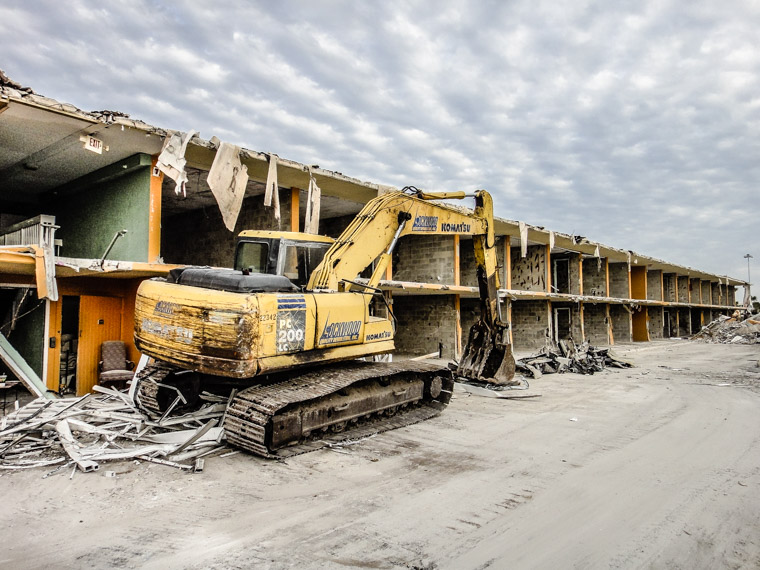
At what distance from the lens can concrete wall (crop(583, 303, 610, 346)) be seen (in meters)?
27.7

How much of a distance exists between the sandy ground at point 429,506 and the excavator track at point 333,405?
1.05 ft

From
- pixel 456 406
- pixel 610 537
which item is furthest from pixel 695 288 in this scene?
pixel 610 537

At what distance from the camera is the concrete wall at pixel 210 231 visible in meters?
14.4

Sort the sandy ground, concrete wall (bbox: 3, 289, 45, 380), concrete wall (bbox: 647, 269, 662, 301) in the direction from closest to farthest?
the sandy ground
concrete wall (bbox: 3, 289, 45, 380)
concrete wall (bbox: 647, 269, 662, 301)

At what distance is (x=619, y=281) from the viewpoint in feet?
100

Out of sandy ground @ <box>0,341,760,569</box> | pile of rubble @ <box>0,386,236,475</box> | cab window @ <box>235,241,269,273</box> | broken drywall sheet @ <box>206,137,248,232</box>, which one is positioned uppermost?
broken drywall sheet @ <box>206,137,248,232</box>

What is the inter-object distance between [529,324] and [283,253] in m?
18.9

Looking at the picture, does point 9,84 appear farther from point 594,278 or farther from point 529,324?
point 594,278

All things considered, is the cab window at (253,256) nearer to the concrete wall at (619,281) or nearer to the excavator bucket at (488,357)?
the excavator bucket at (488,357)

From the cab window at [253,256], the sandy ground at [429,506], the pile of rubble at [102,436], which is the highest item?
the cab window at [253,256]

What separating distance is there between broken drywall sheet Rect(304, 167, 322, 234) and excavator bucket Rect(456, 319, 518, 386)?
439cm

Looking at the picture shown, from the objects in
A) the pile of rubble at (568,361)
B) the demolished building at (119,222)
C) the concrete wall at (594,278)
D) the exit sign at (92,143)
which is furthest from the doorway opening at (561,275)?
the exit sign at (92,143)

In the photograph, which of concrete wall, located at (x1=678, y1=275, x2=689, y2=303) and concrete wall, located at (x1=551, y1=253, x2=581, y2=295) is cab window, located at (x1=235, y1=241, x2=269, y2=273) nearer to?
concrete wall, located at (x1=551, y1=253, x2=581, y2=295)

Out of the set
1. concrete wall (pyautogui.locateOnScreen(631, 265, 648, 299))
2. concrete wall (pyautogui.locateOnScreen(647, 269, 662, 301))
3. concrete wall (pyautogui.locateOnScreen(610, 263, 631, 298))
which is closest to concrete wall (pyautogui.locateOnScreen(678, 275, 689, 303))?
concrete wall (pyautogui.locateOnScreen(647, 269, 662, 301))
